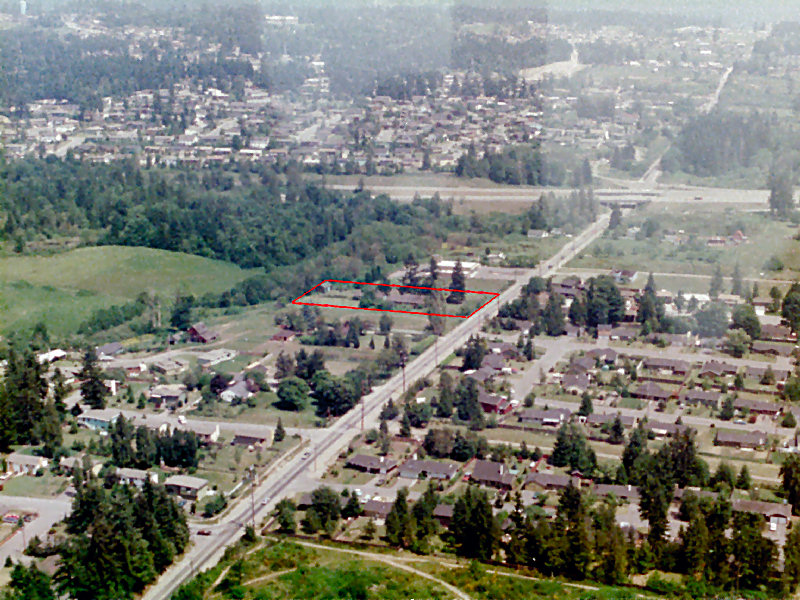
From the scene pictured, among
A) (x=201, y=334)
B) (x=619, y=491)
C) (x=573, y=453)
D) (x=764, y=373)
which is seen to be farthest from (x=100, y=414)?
(x=764, y=373)

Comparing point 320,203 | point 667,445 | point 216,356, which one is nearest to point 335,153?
point 320,203

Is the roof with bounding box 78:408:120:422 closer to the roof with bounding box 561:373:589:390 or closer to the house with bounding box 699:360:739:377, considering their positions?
the roof with bounding box 561:373:589:390

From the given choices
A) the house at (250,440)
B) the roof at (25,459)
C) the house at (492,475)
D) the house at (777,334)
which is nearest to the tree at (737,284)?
the house at (777,334)

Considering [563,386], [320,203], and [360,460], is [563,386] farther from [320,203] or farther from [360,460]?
[320,203]

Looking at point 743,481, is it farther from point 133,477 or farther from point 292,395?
point 133,477

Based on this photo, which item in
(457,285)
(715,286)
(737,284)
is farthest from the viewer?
(457,285)
